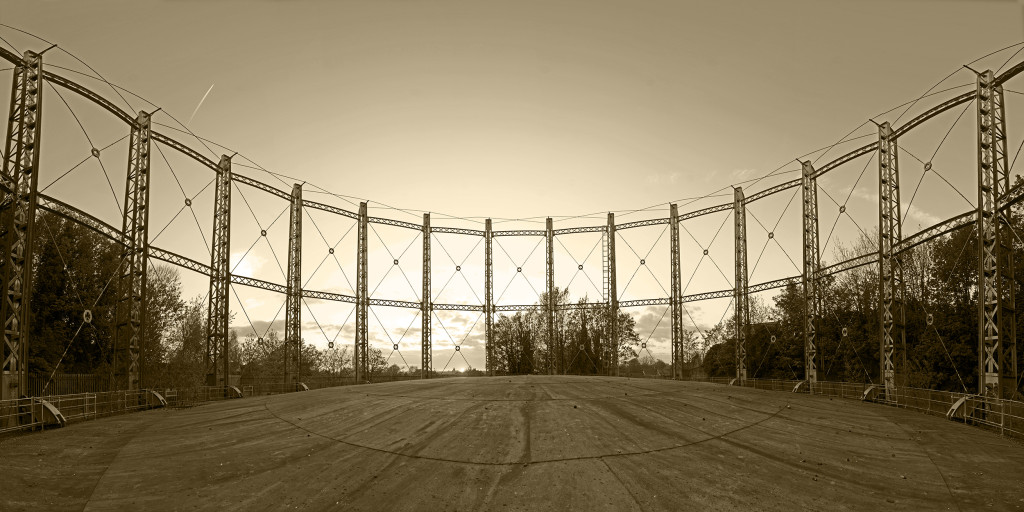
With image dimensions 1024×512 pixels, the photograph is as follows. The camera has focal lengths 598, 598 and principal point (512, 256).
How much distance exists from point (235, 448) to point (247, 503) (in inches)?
150

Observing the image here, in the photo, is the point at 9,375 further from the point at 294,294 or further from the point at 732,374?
the point at 732,374

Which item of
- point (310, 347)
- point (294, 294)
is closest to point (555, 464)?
point (294, 294)

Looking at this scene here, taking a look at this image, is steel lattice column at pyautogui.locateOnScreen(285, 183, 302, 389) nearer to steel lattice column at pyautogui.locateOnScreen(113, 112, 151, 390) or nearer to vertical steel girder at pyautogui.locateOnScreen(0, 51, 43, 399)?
steel lattice column at pyautogui.locateOnScreen(113, 112, 151, 390)

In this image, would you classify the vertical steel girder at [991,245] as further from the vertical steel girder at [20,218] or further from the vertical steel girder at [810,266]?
the vertical steel girder at [20,218]

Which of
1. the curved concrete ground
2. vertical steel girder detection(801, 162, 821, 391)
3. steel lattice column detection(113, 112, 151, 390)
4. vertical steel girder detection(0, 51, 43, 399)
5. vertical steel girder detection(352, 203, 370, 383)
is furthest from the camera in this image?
vertical steel girder detection(352, 203, 370, 383)

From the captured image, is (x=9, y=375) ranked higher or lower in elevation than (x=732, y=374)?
higher

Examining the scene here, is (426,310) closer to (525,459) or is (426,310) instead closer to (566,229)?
(566,229)

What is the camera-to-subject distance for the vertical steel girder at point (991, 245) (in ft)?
61.3

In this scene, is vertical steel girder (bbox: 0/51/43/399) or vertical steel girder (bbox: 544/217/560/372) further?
vertical steel girder (bbox: 544/217/560/372)

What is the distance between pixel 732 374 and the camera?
182 feet

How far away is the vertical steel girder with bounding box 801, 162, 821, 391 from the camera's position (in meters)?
29.6

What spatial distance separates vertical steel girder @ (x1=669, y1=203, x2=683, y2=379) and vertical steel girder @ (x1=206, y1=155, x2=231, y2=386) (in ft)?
82.6

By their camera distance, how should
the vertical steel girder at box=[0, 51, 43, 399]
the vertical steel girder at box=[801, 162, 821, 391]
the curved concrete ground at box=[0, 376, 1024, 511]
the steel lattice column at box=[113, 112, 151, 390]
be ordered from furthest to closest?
the vertical steel girder at box=[801, 162, 821, 391], the steel lattice column at box=[113, 112, 151, 390], the vertical steel girder at box=[0, 51, 43, 399], the curved concrete ground at box=[0, 376, 1024, 511]

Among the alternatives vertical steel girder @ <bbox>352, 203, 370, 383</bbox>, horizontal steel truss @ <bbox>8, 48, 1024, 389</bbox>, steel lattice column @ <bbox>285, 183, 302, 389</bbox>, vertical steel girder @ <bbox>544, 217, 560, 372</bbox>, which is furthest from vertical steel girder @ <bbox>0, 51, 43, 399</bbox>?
vertical steel girder @ <bbox>544, 217, 560, 372</bbox>
